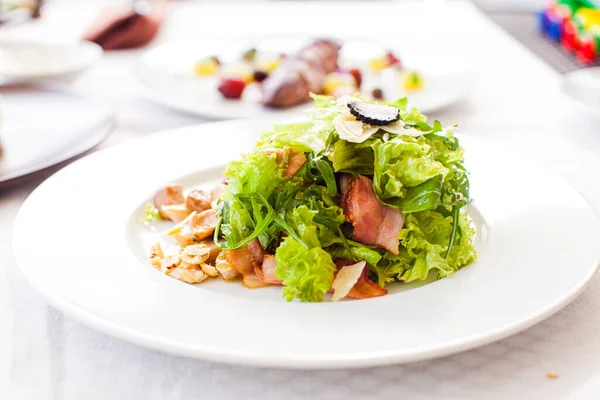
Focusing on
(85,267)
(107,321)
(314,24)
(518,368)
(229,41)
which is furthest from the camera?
(314,24)

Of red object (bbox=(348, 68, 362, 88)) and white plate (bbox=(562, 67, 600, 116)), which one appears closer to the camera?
white plate (bbox=(562, 67, 600, 116))

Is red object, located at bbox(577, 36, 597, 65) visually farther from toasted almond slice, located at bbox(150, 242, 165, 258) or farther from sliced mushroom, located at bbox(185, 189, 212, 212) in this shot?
toasted almond slice, located at bbox(150, 242, 165, 258)

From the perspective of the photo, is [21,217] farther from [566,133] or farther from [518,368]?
[566,133]

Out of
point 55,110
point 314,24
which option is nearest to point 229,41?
point 314,24

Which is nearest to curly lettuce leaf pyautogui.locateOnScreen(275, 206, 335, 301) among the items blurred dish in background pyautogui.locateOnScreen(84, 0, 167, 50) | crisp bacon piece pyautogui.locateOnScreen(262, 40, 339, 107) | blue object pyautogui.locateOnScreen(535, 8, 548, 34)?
crisp bacon piece pyautogui.locateOnScreen(262, 40, 339, 107)

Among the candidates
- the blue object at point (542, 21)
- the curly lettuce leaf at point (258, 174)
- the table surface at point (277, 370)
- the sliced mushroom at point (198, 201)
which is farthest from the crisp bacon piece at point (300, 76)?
the blue object at point (542, 21)

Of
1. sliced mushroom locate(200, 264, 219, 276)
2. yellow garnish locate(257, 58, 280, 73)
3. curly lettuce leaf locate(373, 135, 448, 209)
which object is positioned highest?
curly lettuce leaf locate(373, 135, 448, 209)

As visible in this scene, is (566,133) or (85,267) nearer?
(85,267)
